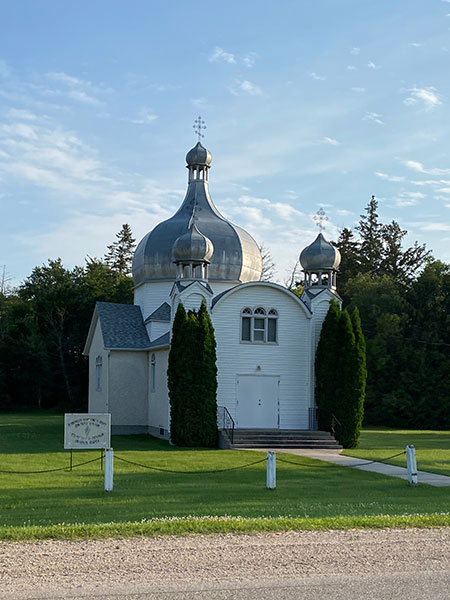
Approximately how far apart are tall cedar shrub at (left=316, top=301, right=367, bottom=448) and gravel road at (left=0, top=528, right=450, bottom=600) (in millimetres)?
17450

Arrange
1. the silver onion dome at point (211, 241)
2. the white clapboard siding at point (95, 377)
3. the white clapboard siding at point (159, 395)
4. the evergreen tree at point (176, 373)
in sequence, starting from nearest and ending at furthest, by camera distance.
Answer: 1. the evergreen tree at point (176, 373)
2. the white clapboard siding at point (159, 395)
3. the white clapboard siding at point (95, 377)
4. the silver onion dome at point (211, 241)

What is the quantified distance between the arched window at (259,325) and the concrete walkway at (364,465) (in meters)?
4.89

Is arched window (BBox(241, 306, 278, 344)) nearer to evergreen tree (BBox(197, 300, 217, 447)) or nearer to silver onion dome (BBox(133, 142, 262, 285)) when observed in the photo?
evergreen tree (BBox(197, 300, 217, 447))

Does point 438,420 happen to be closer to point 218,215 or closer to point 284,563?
point 218,215

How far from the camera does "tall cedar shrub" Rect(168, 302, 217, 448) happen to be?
26.6 meters

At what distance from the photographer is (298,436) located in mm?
27016

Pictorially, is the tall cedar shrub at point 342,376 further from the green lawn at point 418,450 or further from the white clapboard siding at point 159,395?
the white clapboard siding at point 159,395

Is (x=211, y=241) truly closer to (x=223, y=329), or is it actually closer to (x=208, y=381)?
(x=223, y=329)

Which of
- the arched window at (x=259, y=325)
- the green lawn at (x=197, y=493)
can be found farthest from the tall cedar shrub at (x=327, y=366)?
the green lawn at (x=197, y=493)

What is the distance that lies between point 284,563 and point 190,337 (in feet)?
61.3

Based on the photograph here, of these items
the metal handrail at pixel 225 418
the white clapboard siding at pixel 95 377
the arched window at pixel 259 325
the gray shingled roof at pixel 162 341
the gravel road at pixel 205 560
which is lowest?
the gravel road at pixel 205 560

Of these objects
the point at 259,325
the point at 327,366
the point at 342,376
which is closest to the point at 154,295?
the point at 259,325

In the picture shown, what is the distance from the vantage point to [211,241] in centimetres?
3412

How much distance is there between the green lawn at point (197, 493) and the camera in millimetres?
11875
